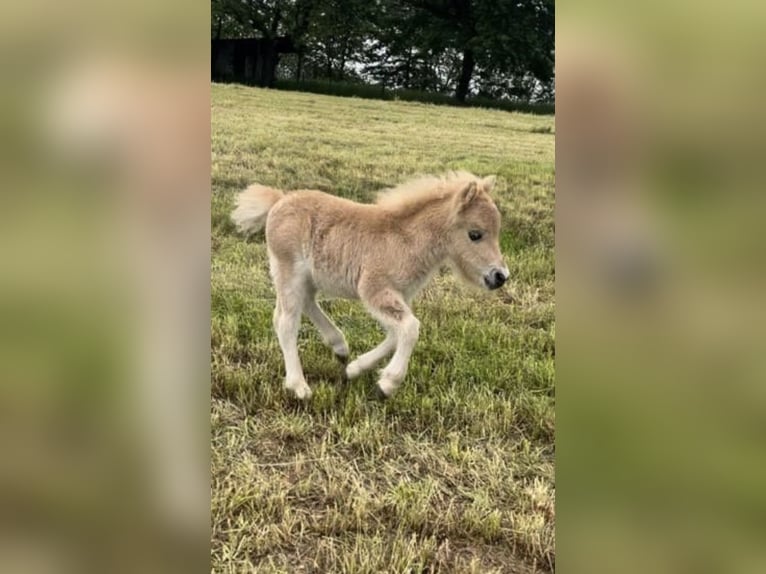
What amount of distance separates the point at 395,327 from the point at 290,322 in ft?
0.81

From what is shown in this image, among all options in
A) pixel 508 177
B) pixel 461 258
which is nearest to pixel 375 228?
pixel 461 258

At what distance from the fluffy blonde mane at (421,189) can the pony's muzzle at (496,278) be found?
0.69 ft

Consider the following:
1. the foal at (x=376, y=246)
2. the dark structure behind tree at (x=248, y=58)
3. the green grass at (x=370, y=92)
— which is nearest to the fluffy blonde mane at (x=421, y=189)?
the foal at (x=376, y=246)

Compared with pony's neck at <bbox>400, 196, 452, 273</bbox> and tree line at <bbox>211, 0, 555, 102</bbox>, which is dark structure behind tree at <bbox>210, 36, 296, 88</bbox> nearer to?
tree line at <bbox>211, 0, 555, 102</bbox>

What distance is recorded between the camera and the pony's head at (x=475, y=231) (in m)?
1.48

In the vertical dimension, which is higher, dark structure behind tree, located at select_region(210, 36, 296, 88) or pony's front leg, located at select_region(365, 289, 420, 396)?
dark structure behind tree, located at select_region(210, 36, 296, 88)

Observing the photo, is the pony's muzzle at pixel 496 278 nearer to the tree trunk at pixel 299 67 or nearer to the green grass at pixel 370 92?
the green grass at pixel 370 92

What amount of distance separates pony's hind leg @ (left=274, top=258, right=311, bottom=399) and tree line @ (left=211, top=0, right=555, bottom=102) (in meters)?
0.50

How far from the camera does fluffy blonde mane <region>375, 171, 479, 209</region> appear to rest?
59.4 inches

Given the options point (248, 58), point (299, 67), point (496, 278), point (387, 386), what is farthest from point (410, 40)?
point (387, 386)
